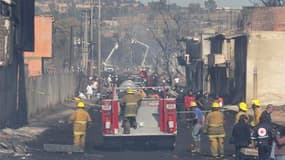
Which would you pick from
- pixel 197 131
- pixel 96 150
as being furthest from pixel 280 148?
pixel 96 150

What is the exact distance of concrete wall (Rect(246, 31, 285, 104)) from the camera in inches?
2243

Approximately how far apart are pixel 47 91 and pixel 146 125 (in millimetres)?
24854

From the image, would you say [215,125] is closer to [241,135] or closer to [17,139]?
[241,135]

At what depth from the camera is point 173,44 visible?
12288 cm

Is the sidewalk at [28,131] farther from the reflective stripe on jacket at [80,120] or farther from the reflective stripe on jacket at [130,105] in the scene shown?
the reflective stripe on jacket at [130,105]

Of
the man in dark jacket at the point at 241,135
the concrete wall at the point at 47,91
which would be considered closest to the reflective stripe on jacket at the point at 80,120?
the man in dark jacket at the point at 241,135

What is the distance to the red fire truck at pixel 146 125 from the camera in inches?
1078

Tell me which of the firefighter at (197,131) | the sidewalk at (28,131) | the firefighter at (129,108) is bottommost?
the sidewalk at (28,131)

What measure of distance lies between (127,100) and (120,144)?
6.36 feet

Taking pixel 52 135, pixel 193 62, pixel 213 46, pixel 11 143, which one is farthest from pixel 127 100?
pixel 193 62

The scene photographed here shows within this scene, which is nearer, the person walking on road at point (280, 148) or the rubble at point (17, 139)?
the person walking on road at point (280, 148)

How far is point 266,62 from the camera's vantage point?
57781mm

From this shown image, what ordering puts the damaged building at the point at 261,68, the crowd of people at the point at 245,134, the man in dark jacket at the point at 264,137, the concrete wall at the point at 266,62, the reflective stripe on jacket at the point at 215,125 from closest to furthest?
1. the crowd of people at the point at 245,134
2. the man in dark jacket at the point at 264,137
3. the reflective stripe on jacket at the point at 215,125
4. the damaged building at the point at 261,68
5. the concrete wall at the point at 266,62

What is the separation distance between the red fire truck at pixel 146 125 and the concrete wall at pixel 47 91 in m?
14.1
